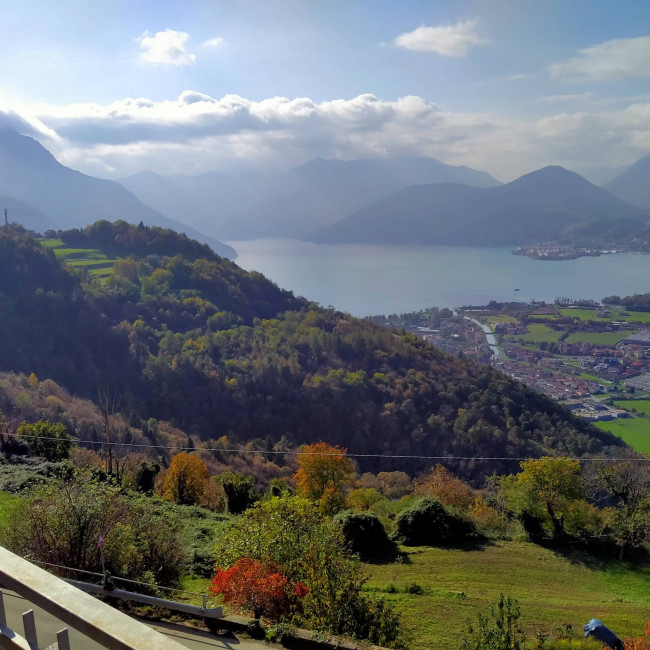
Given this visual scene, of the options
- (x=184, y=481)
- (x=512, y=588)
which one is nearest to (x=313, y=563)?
(x=512, y=588)

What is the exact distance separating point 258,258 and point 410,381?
118318 millimetres

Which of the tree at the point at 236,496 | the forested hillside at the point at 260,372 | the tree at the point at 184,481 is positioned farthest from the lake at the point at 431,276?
the tree at the point at 236,496

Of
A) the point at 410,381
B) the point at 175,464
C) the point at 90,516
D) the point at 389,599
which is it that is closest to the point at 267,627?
the point at 90,516

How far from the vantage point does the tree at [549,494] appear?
15055 mm

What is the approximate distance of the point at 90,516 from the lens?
6691mm

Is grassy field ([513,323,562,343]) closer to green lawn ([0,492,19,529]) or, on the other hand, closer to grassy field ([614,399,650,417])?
grassy field ([614,399,650,417])

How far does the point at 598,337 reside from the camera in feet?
249

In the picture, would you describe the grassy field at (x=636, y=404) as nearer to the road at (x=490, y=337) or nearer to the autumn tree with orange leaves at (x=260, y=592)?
the road at (x=490, y=337)

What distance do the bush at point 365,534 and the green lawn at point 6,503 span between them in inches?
270

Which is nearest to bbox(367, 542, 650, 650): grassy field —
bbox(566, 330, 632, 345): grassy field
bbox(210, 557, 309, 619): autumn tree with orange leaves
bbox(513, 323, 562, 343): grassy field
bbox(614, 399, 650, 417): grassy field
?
bbox(210, 557, 309, 619): autumn tree with orange leaves

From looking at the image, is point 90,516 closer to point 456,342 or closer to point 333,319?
point 333,319

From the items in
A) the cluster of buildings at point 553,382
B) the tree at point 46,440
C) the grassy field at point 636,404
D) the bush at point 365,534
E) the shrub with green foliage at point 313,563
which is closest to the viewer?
the shrub with green foliage at point 313,563

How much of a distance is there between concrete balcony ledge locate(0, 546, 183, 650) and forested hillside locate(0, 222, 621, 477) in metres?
33.7

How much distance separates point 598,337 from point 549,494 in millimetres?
68912
